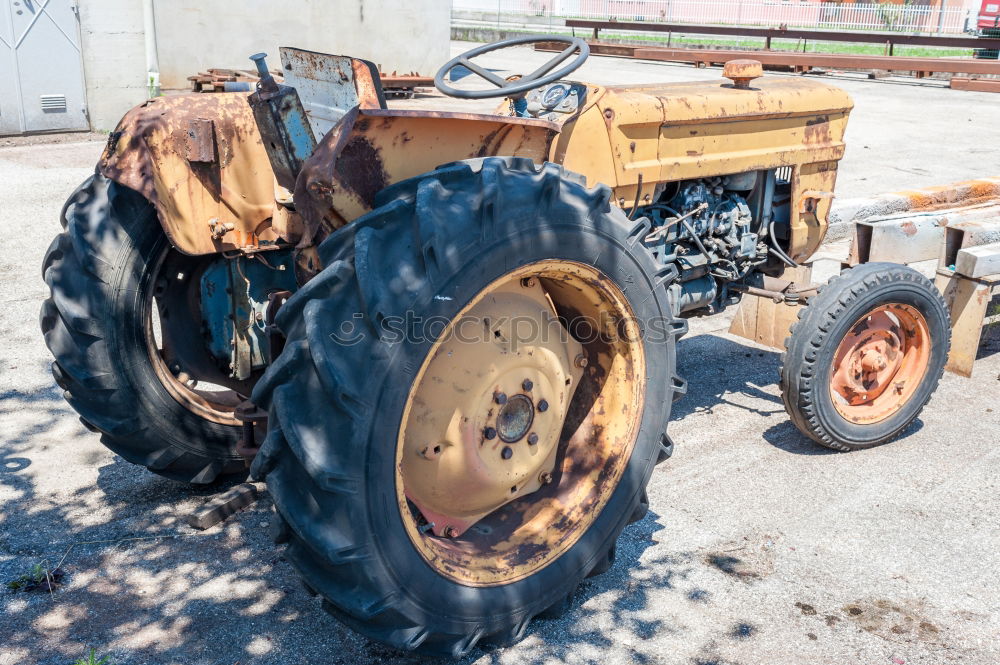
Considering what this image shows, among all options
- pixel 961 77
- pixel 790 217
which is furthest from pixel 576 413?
pixel 961 77

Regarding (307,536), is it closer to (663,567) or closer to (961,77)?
(663,567)

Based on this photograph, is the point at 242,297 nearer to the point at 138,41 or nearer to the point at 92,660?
the point at 92,660

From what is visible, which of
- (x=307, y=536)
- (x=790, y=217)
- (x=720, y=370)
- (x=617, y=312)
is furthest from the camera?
(x=720, y=370)

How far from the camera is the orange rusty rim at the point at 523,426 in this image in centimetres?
283

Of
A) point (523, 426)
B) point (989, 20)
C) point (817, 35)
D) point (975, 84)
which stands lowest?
point (523, 426)

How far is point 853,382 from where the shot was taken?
4.62m

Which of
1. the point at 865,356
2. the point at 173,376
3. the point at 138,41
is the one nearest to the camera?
the point at 173,376

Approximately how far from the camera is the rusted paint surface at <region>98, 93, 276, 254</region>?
10.9ft

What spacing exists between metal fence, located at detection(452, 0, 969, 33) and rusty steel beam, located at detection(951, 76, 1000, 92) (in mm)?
10516

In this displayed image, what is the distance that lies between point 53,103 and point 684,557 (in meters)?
10.7

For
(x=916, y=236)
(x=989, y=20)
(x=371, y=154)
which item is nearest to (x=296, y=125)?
(x=371, y=154)

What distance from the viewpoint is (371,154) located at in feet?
9.00

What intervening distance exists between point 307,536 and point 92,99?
36.6 feet

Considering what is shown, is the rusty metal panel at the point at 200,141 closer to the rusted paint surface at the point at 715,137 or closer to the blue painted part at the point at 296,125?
the blue painted part at the point at 296,125
